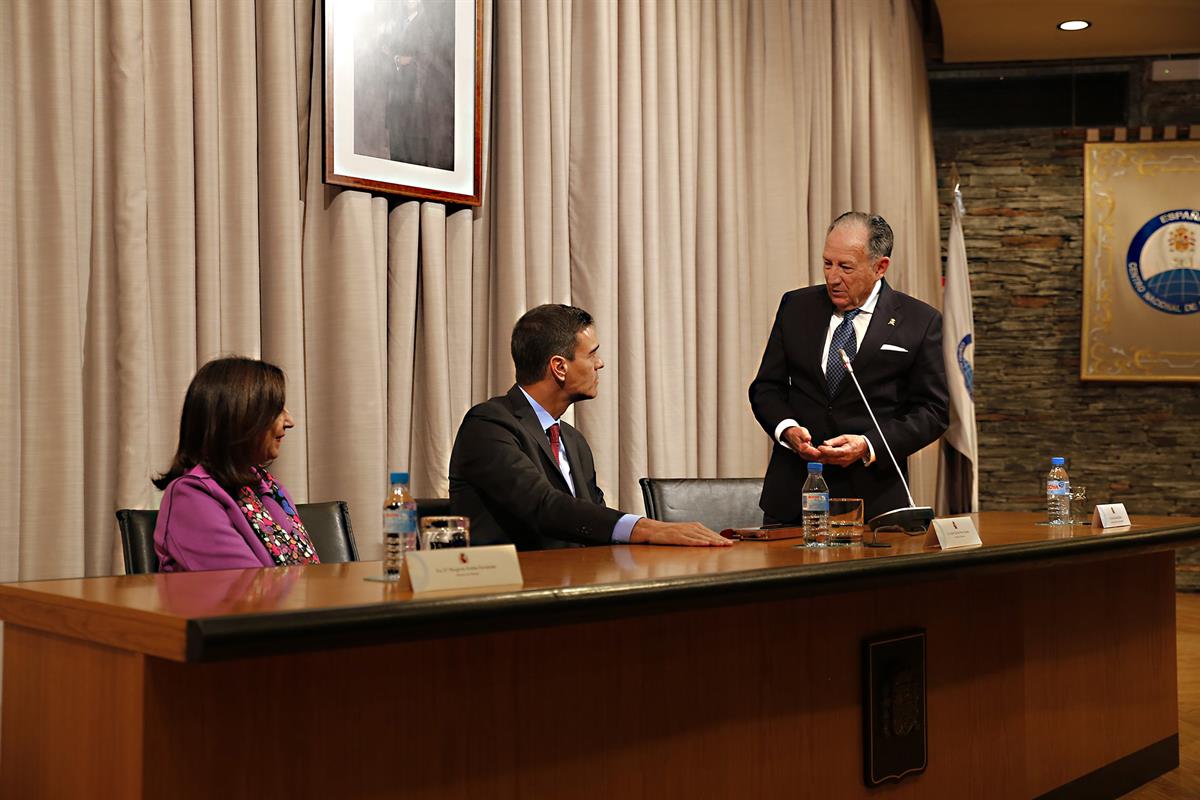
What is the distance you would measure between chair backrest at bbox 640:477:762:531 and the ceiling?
3595 millimetres

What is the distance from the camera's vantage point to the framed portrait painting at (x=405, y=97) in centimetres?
332

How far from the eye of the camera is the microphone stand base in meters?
2.48

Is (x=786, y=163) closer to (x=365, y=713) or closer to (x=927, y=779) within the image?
(x=927, y=779)

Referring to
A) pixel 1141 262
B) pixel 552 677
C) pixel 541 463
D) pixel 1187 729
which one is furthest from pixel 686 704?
pixel 1141 262

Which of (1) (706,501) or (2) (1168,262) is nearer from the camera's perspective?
(1) (706,501)

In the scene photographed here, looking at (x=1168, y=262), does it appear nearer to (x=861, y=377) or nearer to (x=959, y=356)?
(x=959, y=356)

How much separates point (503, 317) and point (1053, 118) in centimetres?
478

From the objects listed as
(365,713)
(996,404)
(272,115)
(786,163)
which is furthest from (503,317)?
(996,404)

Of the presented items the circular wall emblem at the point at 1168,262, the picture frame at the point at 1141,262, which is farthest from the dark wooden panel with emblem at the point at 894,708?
the circular wall emblem at the point at 1168,262

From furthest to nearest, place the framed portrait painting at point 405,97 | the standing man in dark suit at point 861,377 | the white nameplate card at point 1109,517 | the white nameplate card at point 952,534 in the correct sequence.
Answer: the framed portrait painting at point 405,97 → the standing man in dark suit at point 861,377 → the white nameplate card at point 1109,517 → the white nameplate card at point 952,534

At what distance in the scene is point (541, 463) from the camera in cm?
260

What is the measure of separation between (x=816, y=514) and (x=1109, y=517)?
930 millimetres

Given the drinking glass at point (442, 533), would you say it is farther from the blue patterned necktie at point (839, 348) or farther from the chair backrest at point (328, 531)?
the blue patterned necktie at point (839, 348)

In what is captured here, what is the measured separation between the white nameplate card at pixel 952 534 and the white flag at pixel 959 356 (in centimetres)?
355
